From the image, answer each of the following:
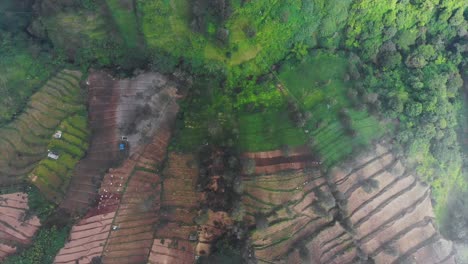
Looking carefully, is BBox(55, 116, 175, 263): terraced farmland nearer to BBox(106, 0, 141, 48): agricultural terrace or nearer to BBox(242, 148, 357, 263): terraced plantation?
BBox(242, 148, 357, 263): terraced plantation

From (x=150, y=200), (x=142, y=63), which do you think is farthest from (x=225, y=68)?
(x=150, y=200)

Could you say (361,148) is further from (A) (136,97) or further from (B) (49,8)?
(B) (49,8)

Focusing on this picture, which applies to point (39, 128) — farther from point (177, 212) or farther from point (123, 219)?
point (177, 212)

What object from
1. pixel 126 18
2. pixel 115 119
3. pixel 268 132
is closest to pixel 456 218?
pixel 268 132

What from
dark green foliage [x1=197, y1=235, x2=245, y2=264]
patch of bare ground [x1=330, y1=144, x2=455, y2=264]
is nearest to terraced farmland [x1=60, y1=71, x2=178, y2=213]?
dark green foliage [x1=197, y1=235, x2=245, y2=264]

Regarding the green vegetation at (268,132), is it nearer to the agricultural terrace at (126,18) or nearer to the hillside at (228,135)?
the hillside at (228,135)

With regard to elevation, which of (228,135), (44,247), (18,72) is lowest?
(44,247)
